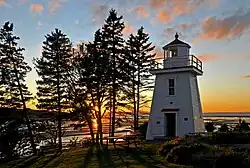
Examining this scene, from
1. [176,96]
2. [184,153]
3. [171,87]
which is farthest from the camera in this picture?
[171,87]

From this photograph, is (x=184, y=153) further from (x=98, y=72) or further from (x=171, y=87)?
(x=98, y=72)

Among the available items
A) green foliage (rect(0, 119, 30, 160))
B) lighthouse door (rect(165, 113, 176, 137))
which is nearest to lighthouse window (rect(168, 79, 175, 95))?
lighthouse door (rect(165, 113, 176, 137))

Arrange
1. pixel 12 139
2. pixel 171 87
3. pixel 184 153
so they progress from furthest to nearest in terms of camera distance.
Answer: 1. pixel 12 139
2. pixel 171 87
3. pixel 184 153

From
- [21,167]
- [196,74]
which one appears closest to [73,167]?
[21,167]

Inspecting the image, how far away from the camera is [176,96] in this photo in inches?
Answer: 896

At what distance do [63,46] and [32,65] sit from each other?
11.1 feet

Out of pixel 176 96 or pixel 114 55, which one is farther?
pixel 114 55

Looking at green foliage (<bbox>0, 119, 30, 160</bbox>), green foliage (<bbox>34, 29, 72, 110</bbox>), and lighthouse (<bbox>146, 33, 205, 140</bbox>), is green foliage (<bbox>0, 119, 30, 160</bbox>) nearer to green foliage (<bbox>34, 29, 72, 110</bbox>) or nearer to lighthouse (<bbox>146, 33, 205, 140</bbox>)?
green foliage (<bbox>34, 29, 72, 110</bbox>)

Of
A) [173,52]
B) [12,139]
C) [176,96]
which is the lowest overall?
[12,139]

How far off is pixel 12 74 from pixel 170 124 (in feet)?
47.4

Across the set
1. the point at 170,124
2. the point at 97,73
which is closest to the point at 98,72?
the point at 97,73

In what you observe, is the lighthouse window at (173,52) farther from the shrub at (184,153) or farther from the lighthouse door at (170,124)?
the shrub at (184,153)

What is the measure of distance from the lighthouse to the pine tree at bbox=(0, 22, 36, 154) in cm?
1156

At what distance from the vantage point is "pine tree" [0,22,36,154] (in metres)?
27.0
